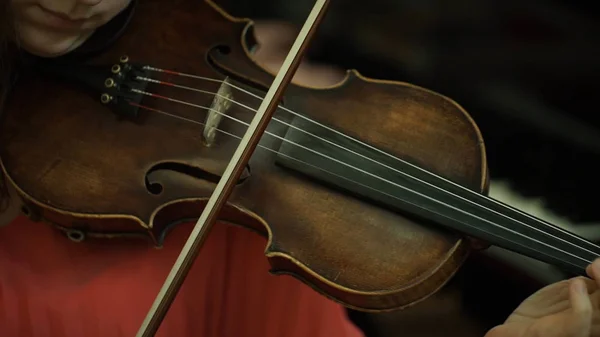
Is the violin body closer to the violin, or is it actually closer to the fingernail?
the violin

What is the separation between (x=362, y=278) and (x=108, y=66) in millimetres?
363

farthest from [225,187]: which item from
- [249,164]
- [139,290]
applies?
[139,290]

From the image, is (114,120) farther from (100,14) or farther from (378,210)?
(378,210)

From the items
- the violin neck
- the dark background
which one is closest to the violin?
the violin neck

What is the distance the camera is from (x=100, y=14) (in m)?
0.67

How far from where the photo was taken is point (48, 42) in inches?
26.4

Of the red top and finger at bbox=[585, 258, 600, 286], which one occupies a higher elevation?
finger at bbox=[585, 258, 600, 286]

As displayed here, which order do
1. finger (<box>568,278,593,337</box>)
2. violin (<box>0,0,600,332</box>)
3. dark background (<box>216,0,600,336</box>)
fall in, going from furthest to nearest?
dark background (<box>216,0,600,336</box>) < violin (<box>0,0,600,332</box>) < finger (<box>568,278,593,337</box>)

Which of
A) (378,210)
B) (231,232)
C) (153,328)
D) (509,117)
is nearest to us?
(153,328)

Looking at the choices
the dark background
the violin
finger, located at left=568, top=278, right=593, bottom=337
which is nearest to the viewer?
finger, located at left=568, top=278, right=593, bottom=337

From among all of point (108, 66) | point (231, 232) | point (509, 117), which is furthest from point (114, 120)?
point (509, 117)

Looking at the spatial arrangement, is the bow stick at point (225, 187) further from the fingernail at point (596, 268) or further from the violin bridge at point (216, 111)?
the fingernail at point (596, 268)

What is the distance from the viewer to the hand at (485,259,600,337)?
0.52 meters

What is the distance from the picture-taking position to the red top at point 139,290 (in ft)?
2.38
